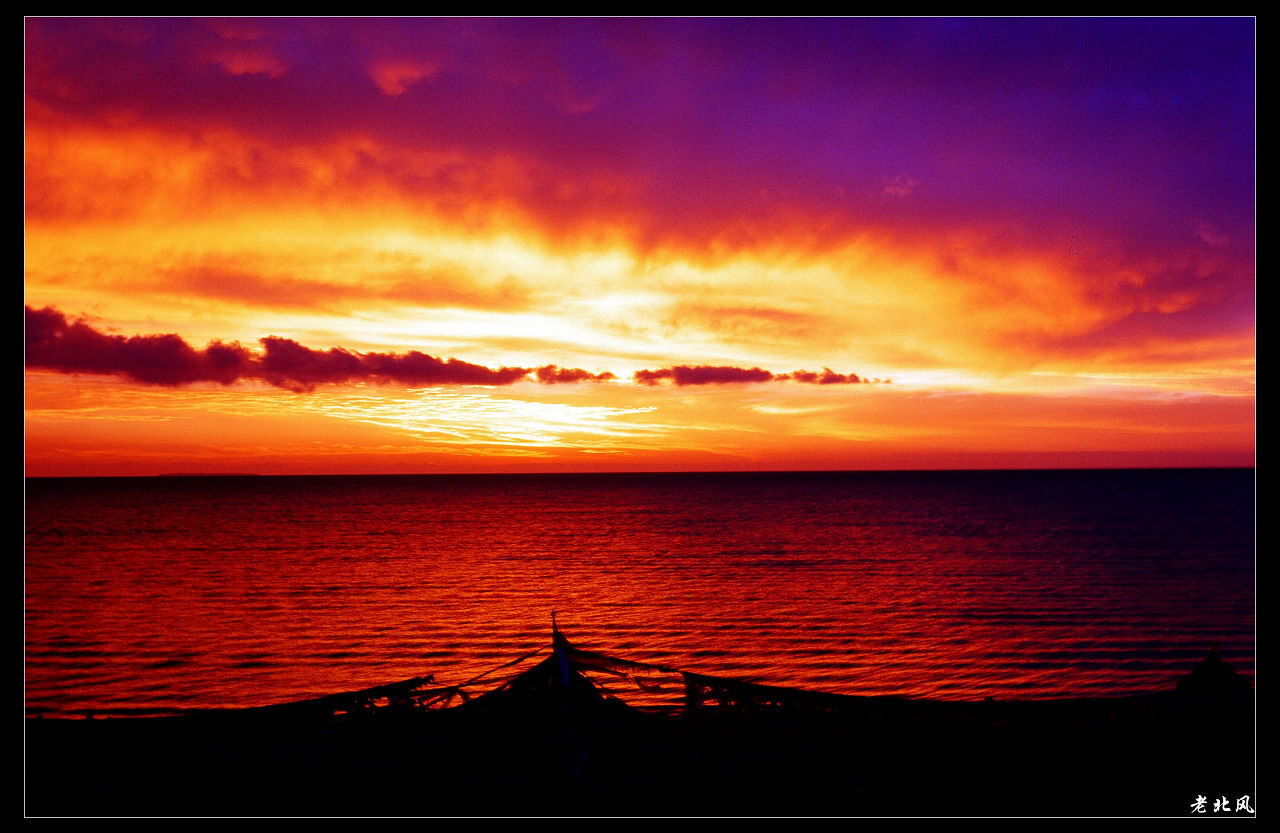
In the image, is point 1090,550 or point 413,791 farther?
point 1090,550

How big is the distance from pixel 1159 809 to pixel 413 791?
11563 mm

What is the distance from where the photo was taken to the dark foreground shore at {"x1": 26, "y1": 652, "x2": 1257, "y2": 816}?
→ 1202 cm

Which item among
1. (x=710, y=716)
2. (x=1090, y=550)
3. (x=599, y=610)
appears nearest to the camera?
(x=710, y=716)

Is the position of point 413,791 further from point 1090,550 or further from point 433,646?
point 1090,550

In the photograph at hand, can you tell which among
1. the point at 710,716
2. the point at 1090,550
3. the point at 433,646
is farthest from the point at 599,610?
the point at 1090,550

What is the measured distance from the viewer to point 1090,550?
60344 mm

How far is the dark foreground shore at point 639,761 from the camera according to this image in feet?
39.4

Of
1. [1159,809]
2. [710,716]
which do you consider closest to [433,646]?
[710,716]

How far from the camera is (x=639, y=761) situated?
12.9 m

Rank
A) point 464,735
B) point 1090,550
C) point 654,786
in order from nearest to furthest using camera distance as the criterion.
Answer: point 654,786
point 464,735
point 1090,550

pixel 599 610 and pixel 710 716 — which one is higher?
pixel 710 716

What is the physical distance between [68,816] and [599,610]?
93.9 ft
